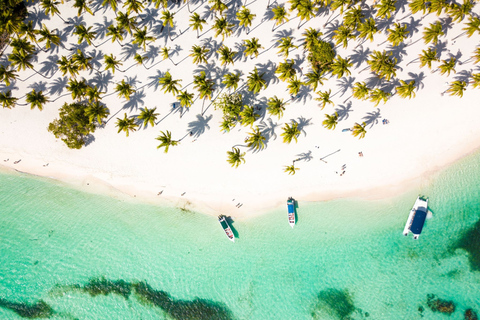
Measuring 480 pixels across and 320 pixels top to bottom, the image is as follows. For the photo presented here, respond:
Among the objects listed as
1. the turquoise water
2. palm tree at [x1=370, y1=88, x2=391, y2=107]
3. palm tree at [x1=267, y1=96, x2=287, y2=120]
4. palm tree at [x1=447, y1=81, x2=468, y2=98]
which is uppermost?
palm tree at [x1=447, y1=81, x2=468, y2=98]

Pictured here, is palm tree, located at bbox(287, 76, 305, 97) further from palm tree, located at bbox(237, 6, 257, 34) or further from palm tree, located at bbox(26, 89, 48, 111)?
palm tree, located at bbox(26, 89, 48, 111)

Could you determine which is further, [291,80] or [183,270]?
[183,270]

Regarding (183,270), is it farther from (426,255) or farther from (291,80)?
(426,255)

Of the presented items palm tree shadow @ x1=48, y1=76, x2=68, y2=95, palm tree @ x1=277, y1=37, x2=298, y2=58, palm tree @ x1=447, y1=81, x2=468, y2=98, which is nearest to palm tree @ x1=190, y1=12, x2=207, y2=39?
palm tree @ x1=277, y1=37, x2=298, y2=58

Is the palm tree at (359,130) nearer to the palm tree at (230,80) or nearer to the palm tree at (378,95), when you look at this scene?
the palm tree at (378,95)

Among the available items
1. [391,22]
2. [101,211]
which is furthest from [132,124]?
[391,22]

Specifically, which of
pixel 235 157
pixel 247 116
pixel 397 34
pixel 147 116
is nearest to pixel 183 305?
pixel 235 157
